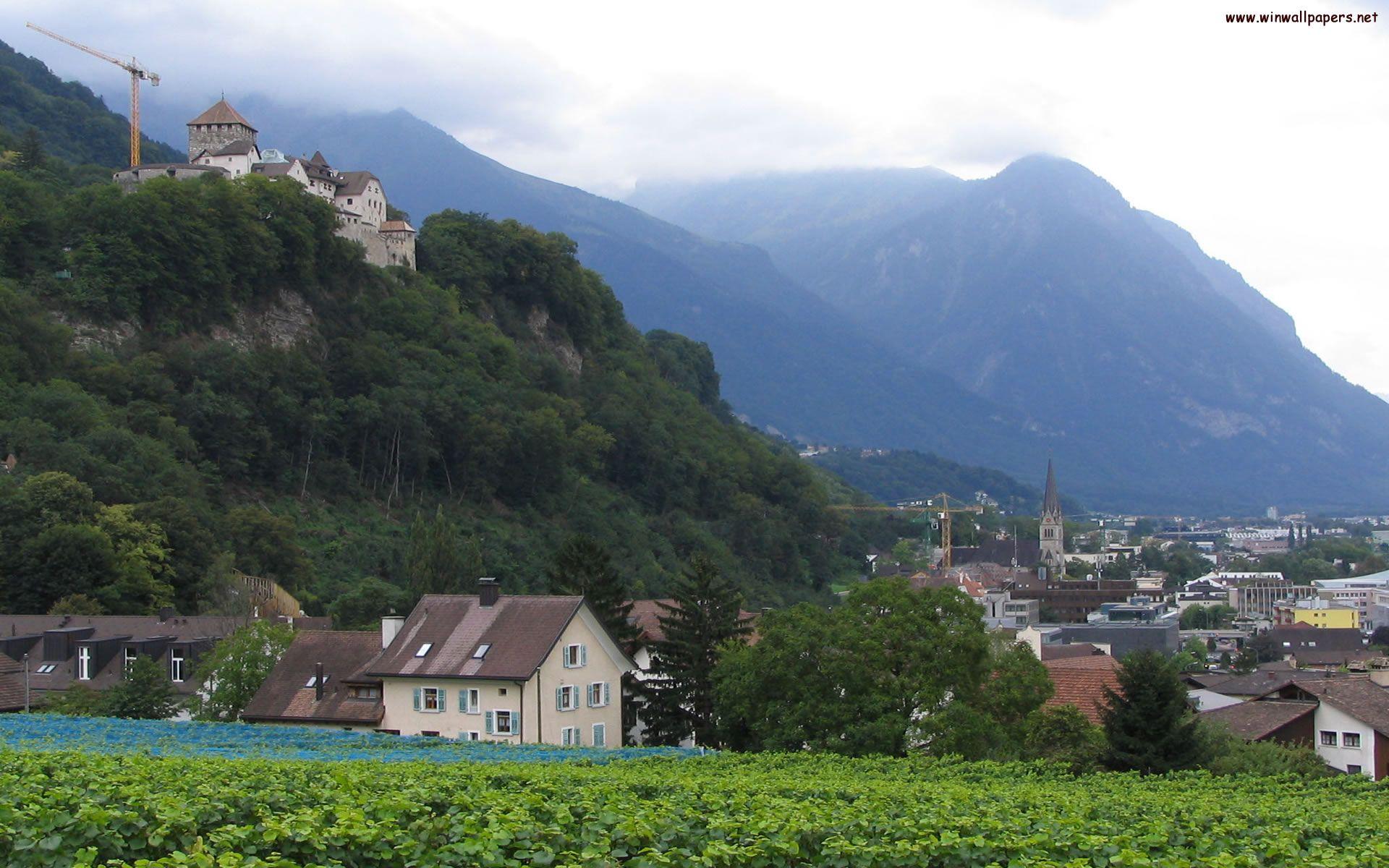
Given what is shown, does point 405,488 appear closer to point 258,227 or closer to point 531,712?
point 258,227

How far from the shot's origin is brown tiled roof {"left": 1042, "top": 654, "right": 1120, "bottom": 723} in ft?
152

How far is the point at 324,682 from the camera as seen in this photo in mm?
42438

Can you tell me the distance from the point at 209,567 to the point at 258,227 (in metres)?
33.2

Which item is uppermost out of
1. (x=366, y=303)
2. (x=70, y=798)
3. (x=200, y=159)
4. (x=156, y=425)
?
(x=200, y=159)

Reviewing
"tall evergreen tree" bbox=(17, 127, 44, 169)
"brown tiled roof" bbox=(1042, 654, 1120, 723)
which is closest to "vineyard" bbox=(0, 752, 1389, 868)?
"brown tiled roof" bbox=(1042, 654, 1120, 723)

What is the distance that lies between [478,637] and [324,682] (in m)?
4.85

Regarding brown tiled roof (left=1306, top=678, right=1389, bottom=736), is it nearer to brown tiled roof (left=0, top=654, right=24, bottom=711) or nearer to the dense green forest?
the dense green forest

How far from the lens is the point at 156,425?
82812mm

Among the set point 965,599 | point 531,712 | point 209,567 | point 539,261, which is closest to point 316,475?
point 209,567

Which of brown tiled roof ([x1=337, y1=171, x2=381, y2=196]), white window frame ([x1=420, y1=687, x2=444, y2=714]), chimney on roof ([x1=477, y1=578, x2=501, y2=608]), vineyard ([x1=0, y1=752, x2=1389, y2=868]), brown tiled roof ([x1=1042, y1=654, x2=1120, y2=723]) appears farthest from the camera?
brown tiled roof ([x1=337, y1=171, x2=381, y2=196])

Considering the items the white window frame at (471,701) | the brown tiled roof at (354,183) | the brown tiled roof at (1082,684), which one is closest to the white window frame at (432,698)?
the white window frame at (471,701)

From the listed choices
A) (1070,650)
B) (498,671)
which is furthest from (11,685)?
(1070,650)

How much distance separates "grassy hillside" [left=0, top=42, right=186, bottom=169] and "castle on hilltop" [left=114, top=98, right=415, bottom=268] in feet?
106

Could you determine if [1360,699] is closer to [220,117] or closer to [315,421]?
[315,421]
